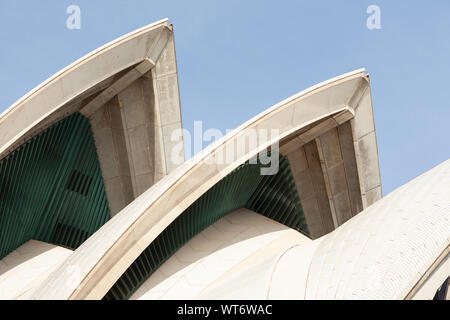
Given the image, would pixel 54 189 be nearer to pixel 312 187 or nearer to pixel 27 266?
pixel 27 266

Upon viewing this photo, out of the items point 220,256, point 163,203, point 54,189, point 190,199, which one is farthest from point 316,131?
point 54,189

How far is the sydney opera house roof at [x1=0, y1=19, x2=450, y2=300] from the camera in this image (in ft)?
30.9

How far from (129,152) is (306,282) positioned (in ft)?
28.3

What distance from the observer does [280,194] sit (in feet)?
51.4

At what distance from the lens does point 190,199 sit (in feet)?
37.9

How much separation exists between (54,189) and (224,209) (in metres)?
4.77

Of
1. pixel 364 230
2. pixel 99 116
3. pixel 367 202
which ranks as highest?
pixel 99 116

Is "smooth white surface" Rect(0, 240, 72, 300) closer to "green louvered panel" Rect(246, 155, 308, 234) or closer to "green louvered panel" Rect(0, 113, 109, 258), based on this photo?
"green louvered panel" Rect(0, 113, 109, 258)

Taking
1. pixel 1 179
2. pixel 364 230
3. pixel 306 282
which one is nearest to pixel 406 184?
pixel 364 230

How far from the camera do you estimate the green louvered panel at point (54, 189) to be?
1440 cm

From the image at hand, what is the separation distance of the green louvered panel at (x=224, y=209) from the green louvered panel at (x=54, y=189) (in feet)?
13.5

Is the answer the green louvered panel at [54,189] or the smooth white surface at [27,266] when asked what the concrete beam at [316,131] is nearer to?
the green louvered panel at [54,189]

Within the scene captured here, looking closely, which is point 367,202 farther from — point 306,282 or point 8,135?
point 8,135

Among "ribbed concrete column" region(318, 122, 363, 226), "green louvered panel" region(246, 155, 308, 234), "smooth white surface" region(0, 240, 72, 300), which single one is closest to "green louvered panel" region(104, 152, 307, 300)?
"green louvered panel" region(246, 155, 308, 234)
